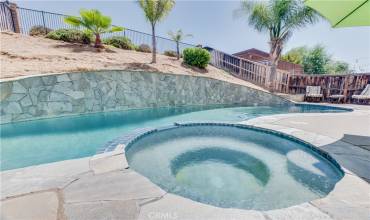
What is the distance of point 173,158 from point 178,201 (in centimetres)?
161

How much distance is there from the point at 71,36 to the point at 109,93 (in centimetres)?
535

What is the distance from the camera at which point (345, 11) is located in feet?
10.1

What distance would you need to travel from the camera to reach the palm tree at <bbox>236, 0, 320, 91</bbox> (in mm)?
9711

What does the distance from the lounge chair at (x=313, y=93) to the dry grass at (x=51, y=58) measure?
330 inches

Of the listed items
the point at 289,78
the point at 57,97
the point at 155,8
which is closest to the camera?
the point at 57,97

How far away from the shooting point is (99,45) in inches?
380

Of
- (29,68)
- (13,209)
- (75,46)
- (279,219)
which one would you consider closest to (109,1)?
(75,46)

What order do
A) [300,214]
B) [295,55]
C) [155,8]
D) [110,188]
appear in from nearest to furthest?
[300,214] < [110,188] < [155,8] < [295,55]

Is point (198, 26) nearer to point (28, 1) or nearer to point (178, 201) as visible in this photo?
point (28, 1)

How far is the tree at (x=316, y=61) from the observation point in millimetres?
17750

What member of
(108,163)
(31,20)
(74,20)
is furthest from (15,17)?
(108,163)

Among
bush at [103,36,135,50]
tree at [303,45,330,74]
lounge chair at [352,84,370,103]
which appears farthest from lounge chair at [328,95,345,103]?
bush at [103,36,135,50]

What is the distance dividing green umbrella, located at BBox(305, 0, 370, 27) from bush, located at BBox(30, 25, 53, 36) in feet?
40.6

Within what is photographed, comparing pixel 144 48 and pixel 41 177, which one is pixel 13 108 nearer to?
pixel 41 177
